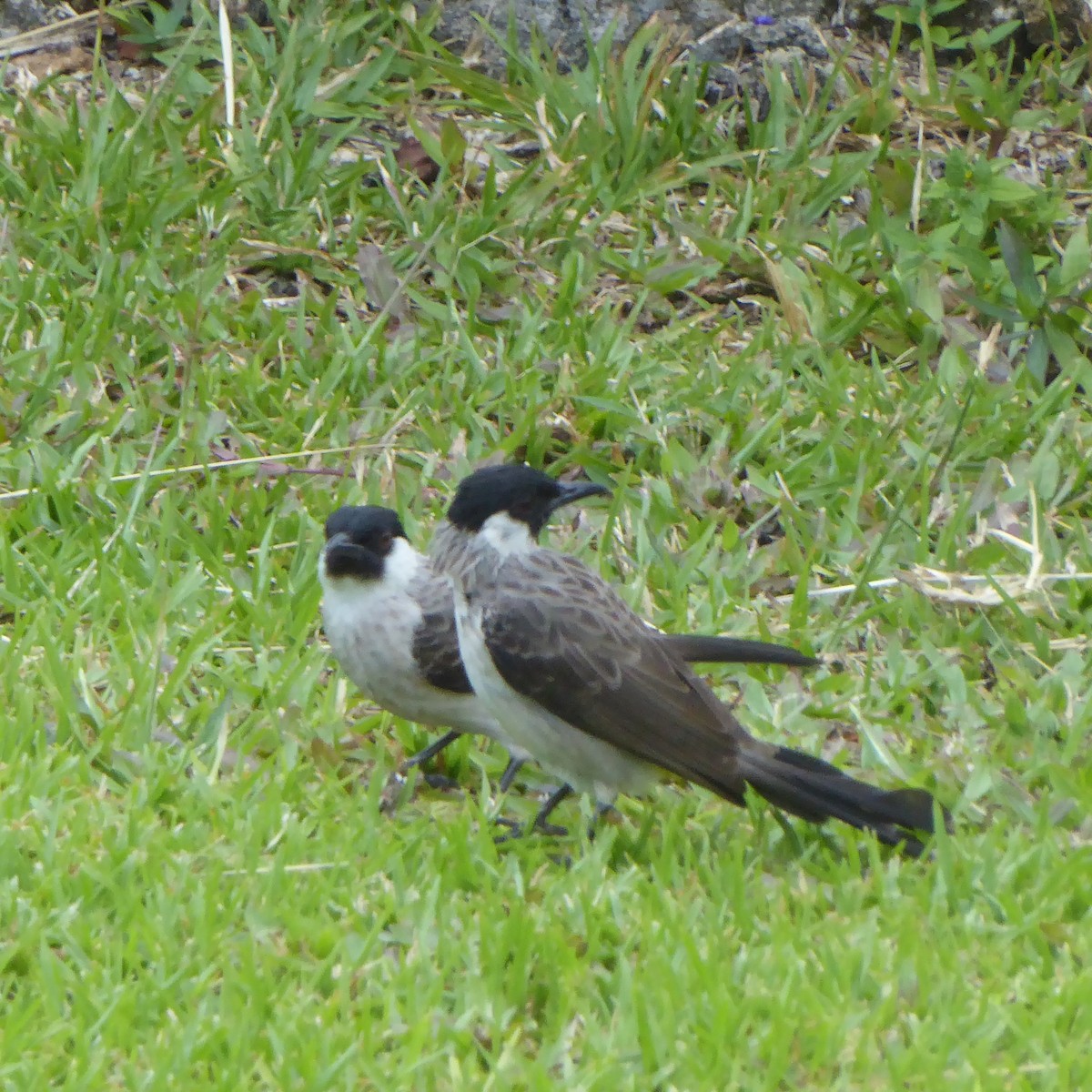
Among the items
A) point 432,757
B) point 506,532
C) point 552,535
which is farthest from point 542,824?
point 552,535

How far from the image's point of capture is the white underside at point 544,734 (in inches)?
201

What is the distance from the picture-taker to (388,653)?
539 centimetres

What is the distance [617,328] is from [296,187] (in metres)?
1.59

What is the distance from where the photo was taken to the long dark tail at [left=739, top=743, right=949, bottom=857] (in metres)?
4.81

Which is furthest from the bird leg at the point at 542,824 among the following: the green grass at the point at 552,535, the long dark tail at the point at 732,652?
the long dark tail at the point at 732,652

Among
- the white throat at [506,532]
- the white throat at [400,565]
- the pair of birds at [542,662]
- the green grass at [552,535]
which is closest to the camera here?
the green grass at [552,535]

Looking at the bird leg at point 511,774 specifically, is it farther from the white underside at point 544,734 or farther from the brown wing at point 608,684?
the brown wing at point 608,684

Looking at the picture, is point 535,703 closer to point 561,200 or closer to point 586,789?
point 586,789

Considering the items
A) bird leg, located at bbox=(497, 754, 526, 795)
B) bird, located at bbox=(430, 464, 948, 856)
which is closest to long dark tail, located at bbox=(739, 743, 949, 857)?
bird, located at bbox=(430, 464, 948, 856)

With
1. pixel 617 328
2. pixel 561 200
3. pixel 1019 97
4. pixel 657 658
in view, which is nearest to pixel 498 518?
pixel 657 658

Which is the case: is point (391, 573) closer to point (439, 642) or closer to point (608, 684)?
point (439, 642)

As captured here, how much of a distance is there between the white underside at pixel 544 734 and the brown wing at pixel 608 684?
4cm

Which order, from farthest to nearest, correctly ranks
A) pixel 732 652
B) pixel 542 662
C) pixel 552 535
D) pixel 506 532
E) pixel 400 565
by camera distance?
pixel 552 535 → pixel 400 565 → pixel 506 532 → pixel 732 652 → pixel 542 662

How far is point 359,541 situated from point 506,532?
1.48 feet
